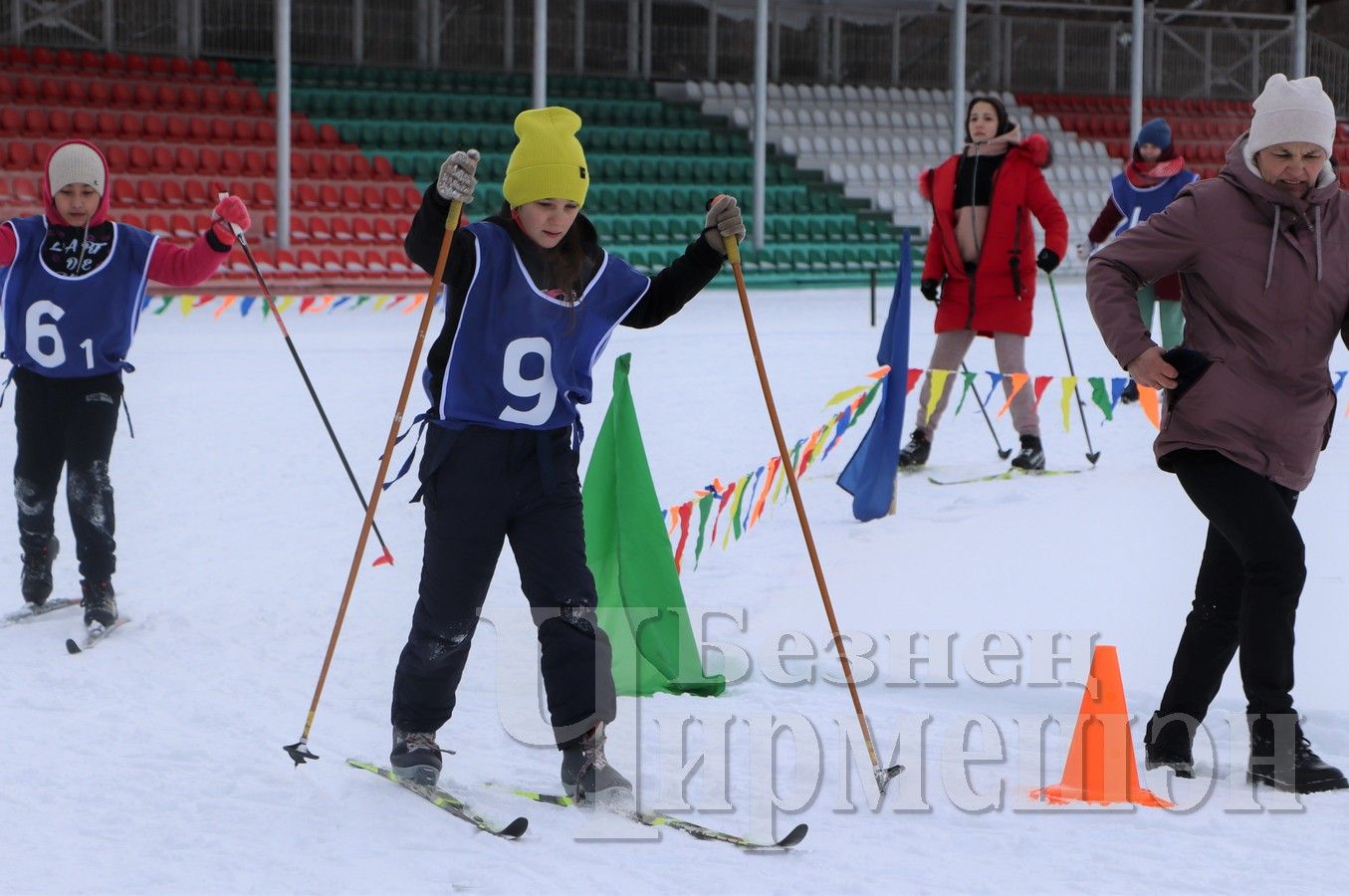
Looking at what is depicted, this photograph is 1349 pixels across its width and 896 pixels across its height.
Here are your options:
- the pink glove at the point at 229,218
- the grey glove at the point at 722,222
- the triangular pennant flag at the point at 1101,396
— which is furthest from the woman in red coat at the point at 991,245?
the grey glove at the point at 722,222

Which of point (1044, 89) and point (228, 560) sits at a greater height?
point (1044, 89)

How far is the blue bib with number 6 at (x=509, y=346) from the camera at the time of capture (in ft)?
11.5

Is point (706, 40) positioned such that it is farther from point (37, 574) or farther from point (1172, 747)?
point (1172, 747)

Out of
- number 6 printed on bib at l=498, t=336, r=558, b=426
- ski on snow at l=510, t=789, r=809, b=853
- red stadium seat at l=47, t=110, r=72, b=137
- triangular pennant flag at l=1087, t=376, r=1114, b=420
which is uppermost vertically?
red stadium seat at l=47, t=110, r=72, b=137

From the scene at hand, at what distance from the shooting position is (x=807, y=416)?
8.99 metres

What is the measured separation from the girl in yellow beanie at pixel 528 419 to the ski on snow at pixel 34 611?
6.62ft

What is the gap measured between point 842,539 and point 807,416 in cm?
296

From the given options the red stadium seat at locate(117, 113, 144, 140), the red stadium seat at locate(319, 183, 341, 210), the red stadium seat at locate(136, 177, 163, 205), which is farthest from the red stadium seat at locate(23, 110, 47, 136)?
the red stadium seat at locate(319, 183, 341, 210)

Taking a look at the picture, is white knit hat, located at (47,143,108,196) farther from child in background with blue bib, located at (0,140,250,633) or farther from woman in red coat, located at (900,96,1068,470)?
woman in red coat, located at (900,96,1068,470)

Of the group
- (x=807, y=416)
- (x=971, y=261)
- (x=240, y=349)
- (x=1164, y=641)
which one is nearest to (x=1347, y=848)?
(x=1164, y=641)

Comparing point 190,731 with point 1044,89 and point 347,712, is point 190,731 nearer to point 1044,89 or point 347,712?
point 347,712

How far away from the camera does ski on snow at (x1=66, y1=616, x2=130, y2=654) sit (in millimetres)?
4816

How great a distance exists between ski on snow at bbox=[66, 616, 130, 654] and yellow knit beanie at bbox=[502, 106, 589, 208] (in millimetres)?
2103

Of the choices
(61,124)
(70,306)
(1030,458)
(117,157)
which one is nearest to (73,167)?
(70,306)
